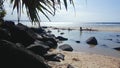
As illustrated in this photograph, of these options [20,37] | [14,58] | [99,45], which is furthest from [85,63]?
[99,45]

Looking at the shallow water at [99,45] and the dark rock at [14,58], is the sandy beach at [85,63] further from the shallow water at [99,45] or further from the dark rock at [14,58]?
the shallow water at [99,45]

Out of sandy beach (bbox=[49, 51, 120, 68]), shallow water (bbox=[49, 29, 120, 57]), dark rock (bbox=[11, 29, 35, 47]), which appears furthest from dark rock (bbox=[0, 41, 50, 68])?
shallow water (bbox=[49, 29, 120, 57])

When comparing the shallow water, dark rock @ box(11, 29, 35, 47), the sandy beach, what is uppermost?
dark rock @ box(11, 29, 35, 47)

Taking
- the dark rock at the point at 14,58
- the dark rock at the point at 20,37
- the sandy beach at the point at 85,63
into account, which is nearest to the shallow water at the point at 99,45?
the sandy beach at the point at 85,63

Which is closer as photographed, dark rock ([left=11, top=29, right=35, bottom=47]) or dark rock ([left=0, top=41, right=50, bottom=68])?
dark rock ([left=0, top=41, right=50, bottom=68])

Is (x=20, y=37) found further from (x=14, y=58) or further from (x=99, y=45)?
(x=99, y=45)

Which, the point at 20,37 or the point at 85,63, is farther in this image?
the point at 20,37

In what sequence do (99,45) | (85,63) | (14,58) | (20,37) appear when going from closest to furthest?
(14,58) < (85,63) < (20,37) < (99,45)

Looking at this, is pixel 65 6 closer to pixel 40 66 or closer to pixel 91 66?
pixel 40 66

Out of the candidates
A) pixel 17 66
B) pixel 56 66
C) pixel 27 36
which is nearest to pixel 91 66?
pixel 56 66

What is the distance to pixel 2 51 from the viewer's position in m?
6.04

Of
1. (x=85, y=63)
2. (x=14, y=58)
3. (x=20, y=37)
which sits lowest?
(x=85, y=63)

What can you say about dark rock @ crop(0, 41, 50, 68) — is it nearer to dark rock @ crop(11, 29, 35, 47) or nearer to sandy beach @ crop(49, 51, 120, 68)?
sandy beach @ crop(49, 51, 120, 68)

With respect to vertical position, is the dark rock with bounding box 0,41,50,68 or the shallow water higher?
the dark rock with bounding box 0,41,50,68
